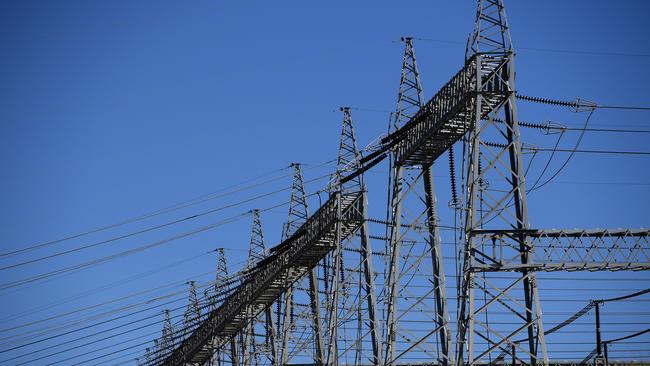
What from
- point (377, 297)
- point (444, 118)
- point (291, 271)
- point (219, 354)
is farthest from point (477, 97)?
point (219, 354)

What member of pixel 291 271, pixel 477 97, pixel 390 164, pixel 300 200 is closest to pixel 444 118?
pixel 477 97

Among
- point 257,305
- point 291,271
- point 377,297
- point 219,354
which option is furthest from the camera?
point 219,354

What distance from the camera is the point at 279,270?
41219 millimetres

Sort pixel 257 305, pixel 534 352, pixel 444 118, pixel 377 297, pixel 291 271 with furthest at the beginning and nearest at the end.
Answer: pixel 257 305
pixel 291 271
pixel 377 297
pixel 444 118
pixel 534 352

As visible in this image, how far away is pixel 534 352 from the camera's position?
25859mm

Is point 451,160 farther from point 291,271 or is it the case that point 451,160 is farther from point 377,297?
point 291,271

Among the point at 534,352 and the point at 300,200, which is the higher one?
the point at 300,200

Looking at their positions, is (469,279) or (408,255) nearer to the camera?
(469,279)

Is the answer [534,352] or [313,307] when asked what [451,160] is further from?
[313,307]

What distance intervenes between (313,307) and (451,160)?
1218cm

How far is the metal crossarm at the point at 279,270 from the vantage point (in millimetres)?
36625

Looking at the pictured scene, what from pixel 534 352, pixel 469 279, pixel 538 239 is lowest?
pixel 534 352

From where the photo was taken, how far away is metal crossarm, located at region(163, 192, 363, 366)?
3662 centimetres

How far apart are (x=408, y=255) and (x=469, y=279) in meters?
6.38
